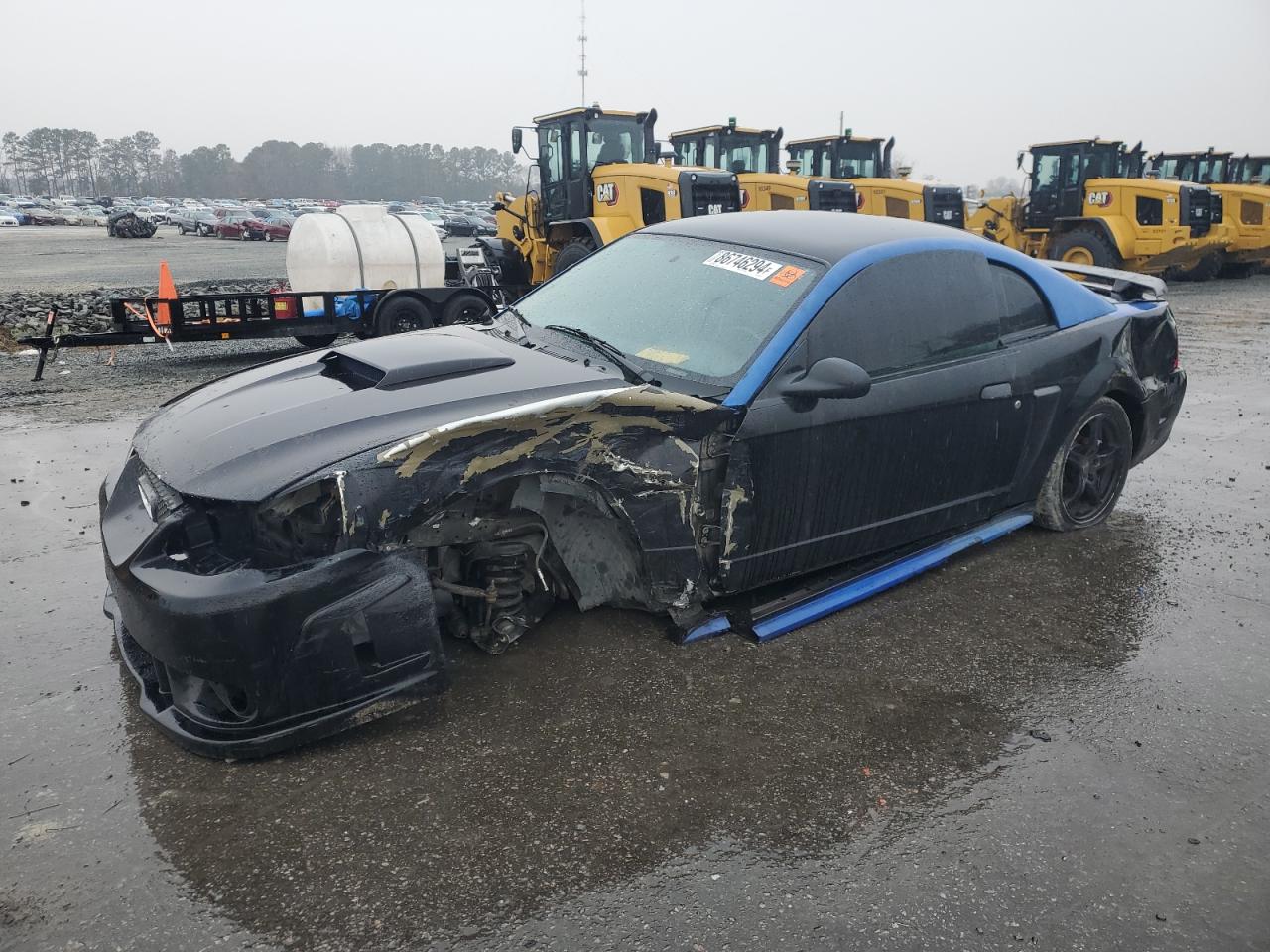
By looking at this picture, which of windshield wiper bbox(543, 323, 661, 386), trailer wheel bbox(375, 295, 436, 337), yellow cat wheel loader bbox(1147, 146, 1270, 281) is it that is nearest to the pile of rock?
trailer wheel bbox(375, 295, 436, 337)

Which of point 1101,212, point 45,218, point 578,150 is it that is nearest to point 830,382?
point 578,150

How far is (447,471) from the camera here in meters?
2.76

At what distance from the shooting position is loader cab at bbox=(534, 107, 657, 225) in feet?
43.4

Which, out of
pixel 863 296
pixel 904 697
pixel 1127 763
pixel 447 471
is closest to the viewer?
pixel 447 471

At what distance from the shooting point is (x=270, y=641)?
254cm

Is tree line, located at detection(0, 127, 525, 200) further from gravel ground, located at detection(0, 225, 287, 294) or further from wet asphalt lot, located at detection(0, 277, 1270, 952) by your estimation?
wet asphalt lot, located at detection(0, 277, 1270, 952)

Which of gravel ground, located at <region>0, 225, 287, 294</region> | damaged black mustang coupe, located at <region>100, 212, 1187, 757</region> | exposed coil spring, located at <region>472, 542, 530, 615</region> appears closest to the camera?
damaged black mustang coupe, located at <region>100, 212, 1187, 757</region>

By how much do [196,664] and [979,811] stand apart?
2271 mm

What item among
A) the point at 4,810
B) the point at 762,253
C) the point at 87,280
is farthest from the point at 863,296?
the point at 87,280

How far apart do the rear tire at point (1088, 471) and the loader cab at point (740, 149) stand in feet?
47.3

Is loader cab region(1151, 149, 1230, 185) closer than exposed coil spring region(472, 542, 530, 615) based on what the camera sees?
No

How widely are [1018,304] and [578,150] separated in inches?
398

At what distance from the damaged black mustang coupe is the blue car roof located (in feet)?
0.05

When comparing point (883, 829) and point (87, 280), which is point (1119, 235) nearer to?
point (883, 829)
